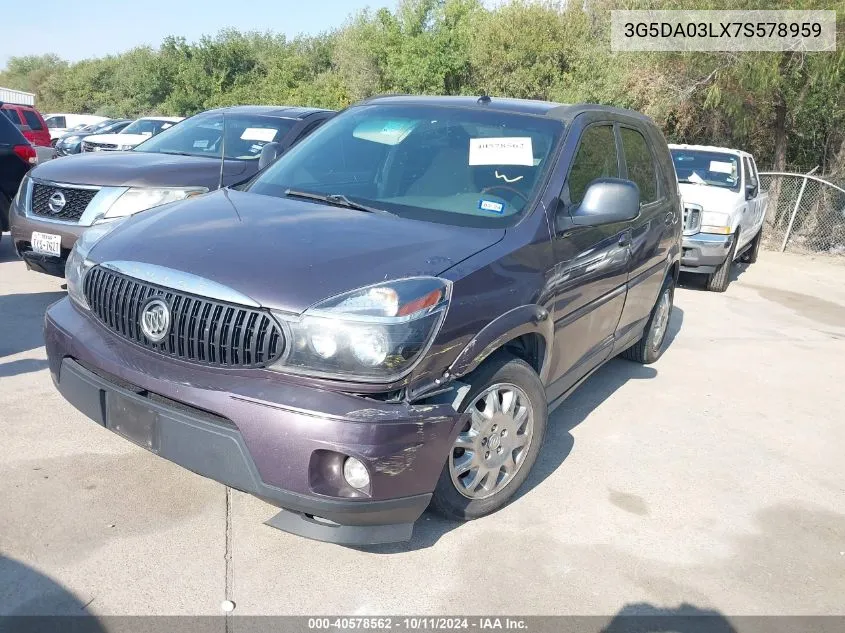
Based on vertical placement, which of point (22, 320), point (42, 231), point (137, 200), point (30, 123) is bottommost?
point (30, 123)

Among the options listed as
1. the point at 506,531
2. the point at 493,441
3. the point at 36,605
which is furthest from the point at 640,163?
the point at 36,605

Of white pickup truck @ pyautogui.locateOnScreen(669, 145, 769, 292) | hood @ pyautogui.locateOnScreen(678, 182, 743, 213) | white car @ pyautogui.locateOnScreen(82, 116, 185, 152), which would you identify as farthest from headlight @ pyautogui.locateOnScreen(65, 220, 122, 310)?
white car @ pyautogui.locateOnScreen(82, 116, 185, 152)

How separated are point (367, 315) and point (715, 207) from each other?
26.0 ft

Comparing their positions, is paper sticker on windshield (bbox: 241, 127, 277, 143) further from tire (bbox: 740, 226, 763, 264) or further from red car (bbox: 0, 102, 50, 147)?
red car (bbox: 0, 102, 50, 147)

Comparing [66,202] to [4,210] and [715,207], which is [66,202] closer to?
[4,210]

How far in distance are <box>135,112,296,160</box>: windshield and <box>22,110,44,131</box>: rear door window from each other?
15.7m

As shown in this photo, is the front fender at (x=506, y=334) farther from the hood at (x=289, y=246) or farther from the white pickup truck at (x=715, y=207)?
the white pickup truck at (x=715, y=207)

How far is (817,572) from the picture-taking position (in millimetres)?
3279

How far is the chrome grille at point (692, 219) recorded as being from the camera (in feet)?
30.9

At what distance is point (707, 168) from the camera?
10.6 metres

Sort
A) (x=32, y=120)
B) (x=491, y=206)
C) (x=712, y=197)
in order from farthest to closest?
1. (x=32, y=120)
2. (x=712, y=197)
3. (x=491, y=206)

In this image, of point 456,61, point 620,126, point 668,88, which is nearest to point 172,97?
point 456,61

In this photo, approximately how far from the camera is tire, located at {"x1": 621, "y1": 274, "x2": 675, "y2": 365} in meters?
5.67

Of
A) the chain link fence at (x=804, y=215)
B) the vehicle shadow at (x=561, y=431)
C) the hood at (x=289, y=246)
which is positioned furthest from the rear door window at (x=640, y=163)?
the chain link fence at (x=804, y=215)
